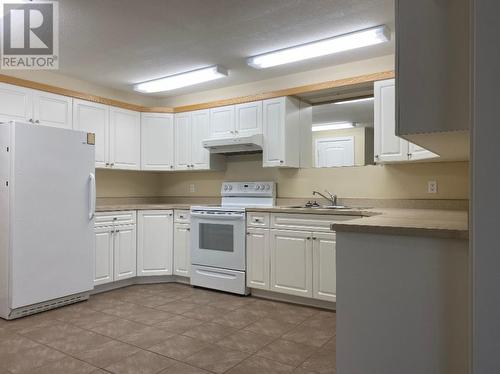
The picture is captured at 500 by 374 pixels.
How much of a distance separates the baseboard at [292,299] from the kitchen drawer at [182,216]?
115 cm

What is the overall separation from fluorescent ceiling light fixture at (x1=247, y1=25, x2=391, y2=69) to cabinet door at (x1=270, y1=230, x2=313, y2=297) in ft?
5.41

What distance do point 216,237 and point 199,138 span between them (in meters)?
1.33

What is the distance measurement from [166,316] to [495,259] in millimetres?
2697

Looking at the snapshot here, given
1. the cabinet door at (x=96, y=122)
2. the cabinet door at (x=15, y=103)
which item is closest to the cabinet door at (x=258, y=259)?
the cabinet door at (x=96, y=122)

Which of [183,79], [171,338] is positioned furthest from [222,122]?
[171,338]

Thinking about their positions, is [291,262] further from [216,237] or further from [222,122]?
[222,122]

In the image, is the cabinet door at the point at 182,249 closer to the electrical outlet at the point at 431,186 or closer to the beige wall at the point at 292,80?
the beige wall at the point at 292,80

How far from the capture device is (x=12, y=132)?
3.15 m

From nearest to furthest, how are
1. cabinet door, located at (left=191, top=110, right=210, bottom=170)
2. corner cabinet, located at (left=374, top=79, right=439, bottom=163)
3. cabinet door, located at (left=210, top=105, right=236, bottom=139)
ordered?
corner cabinet, located at (left=374, top=79, right=439, bottom=163) → cabinet door, located at (left=210, top=105, right=236, bottom=139) → cabinet door, located at (left=191, top=110, right=210, bottom=170)

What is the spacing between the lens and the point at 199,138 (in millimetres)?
4652

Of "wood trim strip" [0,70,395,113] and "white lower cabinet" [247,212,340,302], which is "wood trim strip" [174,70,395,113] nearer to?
"wood trim strip" [0,70,395,113]

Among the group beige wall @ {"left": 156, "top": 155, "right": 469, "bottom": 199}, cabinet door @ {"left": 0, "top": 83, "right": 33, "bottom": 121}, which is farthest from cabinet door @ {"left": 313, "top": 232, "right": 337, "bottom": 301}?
cabinet door @ {"left": 0, "top": 83, "right": 33, "bottom": 121}

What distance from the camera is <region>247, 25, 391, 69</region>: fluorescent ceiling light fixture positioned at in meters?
3.00

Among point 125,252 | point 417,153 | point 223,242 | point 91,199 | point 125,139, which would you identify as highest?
point 125,139
